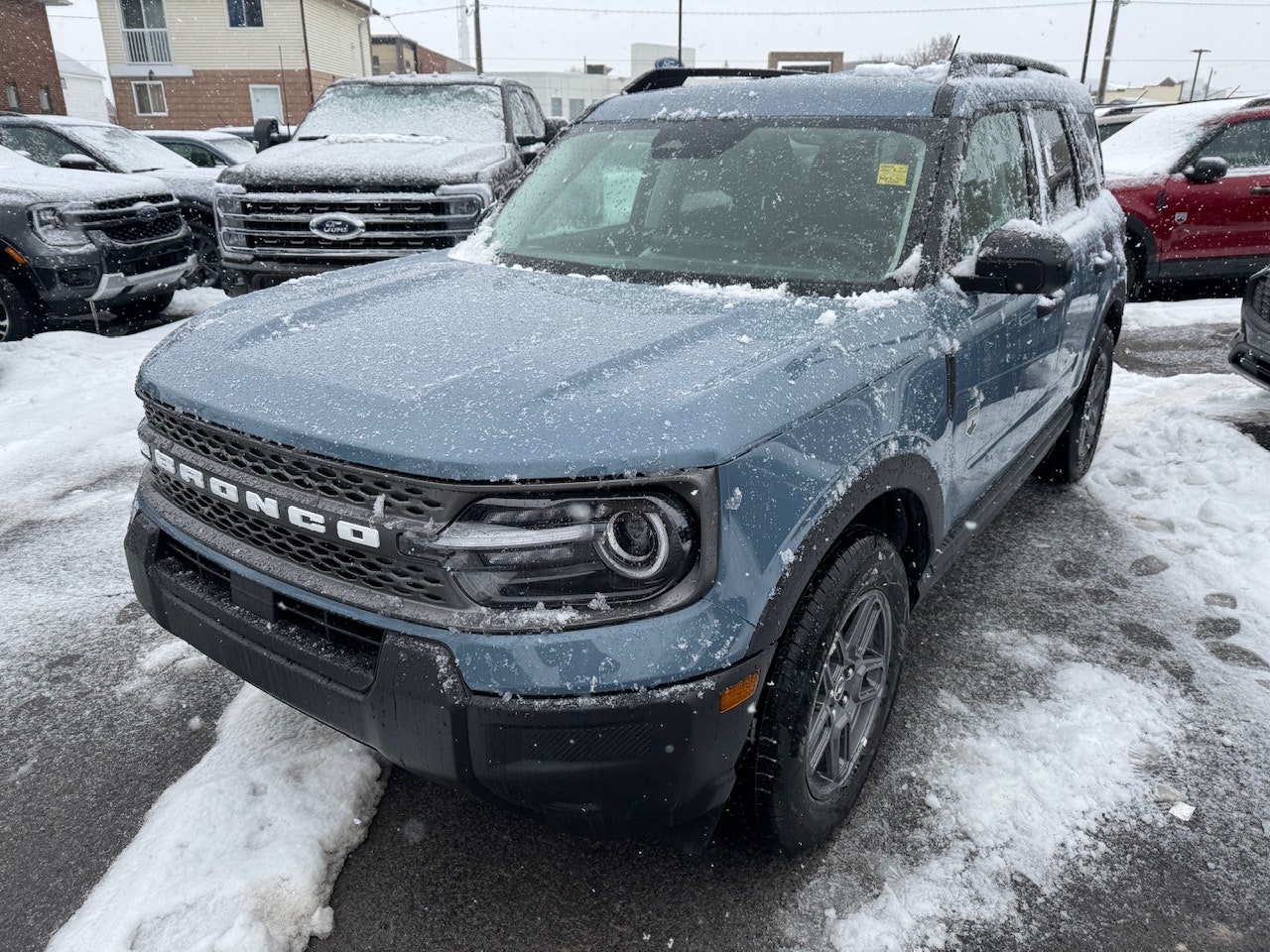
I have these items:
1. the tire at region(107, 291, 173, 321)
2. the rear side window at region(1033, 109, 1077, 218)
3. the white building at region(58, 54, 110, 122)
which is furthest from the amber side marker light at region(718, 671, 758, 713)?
the white building at region(58, 54, 110, 122)

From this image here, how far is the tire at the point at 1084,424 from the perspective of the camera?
443 centimetres

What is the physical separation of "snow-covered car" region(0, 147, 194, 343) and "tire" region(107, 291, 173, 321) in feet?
0.93

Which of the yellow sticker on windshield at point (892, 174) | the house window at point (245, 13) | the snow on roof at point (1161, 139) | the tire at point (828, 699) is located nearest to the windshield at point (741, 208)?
the yellow sticker on windshield at point (892, 174)

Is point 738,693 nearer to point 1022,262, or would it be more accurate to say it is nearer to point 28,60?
point 1022,262

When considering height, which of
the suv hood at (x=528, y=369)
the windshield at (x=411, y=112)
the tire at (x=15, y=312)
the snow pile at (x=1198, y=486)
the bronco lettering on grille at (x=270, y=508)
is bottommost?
the snow pile at (x=1198, y=486)

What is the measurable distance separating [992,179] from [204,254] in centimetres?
849

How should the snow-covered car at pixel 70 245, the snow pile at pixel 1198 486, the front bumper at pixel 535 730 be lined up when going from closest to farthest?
1. the front bumper at pixel 535 730
2. the snow pile at pixel 1198 486
3. the snow-covered car at pixel 70 245

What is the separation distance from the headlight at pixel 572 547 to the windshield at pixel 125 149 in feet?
31.1

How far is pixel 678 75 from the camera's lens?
11.8ft

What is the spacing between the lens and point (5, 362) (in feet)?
20.9

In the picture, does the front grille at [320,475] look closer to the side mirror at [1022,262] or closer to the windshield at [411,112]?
the side mirror at [1022,262]

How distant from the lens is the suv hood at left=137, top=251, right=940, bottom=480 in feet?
5.60

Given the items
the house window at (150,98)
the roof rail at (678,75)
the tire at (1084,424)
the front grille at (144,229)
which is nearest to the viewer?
the roof rail at (678,75)

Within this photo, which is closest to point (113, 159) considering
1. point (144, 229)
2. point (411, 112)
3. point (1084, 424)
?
point (144, 229)
